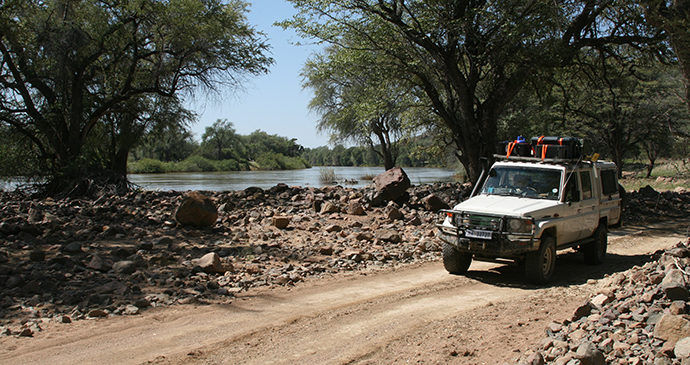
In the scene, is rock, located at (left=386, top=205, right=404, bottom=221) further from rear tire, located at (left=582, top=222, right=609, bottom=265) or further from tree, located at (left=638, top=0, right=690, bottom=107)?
tree, located at (left=638, top=0, right=690, bottom=107)

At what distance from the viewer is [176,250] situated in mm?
9789

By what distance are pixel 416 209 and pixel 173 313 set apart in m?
10.6

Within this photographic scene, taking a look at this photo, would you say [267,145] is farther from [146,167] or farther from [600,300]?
[600,300]

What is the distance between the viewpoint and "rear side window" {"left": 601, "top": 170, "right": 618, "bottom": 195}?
375 inches

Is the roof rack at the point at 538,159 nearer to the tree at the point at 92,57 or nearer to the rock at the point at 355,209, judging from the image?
the rock at the point at 355,209

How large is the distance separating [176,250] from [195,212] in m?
2.23

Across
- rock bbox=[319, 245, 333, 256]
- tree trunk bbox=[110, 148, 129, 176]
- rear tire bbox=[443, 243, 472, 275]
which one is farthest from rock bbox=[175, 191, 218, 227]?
tree trunk bbox=[110, 148, 129, 176]

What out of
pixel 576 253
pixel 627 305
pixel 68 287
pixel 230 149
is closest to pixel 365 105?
pixel 576 253

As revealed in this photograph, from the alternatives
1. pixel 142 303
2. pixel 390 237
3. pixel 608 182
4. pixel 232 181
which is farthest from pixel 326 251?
pixel 232 181

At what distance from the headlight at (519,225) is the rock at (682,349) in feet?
11.5

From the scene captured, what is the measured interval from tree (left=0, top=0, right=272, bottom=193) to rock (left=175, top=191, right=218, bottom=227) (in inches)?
342

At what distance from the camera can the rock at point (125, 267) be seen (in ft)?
25.9

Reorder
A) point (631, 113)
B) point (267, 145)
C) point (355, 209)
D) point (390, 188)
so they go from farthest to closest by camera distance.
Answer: point (267, 145) < point (631, 113) < point (390, 188) < point (355, 209)

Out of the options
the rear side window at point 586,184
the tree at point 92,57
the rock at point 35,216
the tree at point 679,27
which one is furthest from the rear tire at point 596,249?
the tree at point 92,57
